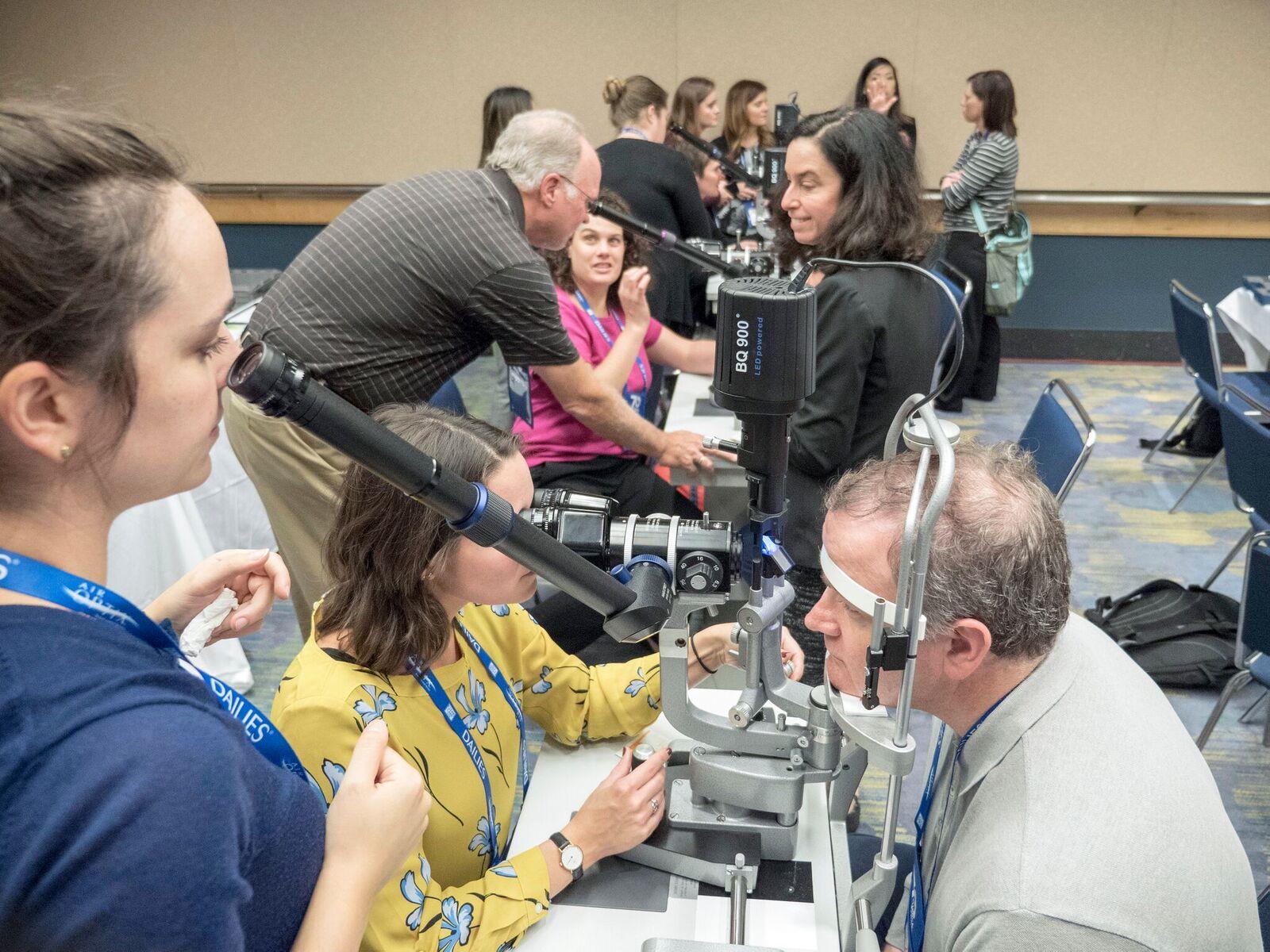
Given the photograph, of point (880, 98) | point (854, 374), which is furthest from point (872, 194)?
point (880, 98)

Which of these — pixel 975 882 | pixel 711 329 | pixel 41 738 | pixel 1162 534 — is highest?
pixel 41 738

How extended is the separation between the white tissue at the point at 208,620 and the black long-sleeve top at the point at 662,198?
105 inches

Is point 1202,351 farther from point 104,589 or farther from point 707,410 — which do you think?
point 104,589

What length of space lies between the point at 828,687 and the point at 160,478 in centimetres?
83

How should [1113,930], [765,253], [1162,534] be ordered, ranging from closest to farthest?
[1113,930]
[765,253]
[1162,534]

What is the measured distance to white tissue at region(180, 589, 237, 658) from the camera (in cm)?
108

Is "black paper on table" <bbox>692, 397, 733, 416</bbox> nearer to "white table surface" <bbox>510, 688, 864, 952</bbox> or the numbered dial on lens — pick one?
"white table surface" <bbox>510, 688, 864, 952</bbox>

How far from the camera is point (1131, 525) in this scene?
13.5 ft

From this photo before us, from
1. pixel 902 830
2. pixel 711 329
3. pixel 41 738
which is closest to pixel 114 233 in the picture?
pixel 41 738

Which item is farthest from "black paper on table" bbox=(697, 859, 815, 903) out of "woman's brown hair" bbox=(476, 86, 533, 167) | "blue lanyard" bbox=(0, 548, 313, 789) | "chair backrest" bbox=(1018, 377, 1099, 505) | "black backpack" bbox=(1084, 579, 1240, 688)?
"woman's brown hair" bbox=(476, 86, 533, 167)

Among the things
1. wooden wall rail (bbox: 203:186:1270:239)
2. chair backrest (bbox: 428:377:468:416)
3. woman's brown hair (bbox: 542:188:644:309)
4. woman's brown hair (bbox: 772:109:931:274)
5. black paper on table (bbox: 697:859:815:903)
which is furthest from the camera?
wooden wall rail (bbox: 203:186:1270:239)

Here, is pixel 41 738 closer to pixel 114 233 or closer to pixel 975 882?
pixel 114 233

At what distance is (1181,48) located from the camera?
18.8 ft

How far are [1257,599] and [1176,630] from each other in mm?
960
